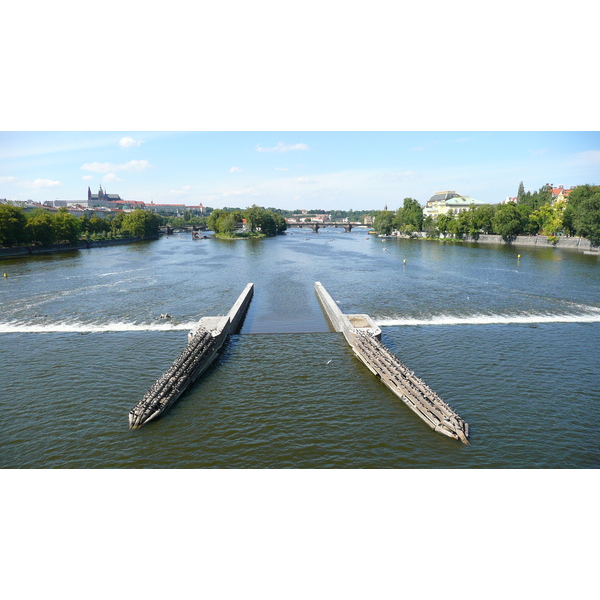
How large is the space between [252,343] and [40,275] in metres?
39.5

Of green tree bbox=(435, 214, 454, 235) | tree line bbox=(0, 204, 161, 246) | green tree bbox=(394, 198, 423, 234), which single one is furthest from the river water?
green tree bbox=(394, 198, 423, 234)

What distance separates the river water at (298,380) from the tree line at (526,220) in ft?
148

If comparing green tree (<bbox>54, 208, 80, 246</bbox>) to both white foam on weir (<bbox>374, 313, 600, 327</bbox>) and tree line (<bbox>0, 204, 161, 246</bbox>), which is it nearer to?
tree line (<bbox>0, 204, 161, 246</bbox>)

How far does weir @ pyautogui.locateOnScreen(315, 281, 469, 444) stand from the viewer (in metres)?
13.8

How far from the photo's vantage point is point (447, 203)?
15125 cm

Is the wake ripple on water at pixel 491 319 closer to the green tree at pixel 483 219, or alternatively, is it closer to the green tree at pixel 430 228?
the green tree at pixel 483 219

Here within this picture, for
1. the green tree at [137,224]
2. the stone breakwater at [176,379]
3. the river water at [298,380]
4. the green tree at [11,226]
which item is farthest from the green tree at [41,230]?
the stone breakwater at [176,379]

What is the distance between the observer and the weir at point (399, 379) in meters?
13.8

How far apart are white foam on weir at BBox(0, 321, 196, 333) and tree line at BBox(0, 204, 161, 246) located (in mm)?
53263

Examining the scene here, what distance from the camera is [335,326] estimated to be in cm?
2705

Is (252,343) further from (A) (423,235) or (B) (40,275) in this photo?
(A) (423,235)

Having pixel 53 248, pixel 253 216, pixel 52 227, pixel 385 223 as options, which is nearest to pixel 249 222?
pixel 253 216

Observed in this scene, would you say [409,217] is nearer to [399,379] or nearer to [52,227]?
[52,227]

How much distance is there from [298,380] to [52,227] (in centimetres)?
8266
